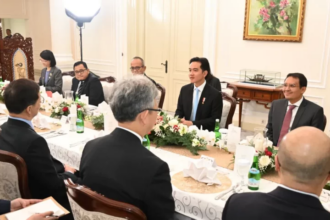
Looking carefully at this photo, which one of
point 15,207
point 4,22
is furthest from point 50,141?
point 4,22

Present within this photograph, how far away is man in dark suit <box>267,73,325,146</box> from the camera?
117 inches

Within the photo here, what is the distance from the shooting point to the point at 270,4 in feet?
17.1

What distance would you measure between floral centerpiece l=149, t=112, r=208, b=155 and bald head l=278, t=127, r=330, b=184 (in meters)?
1.36

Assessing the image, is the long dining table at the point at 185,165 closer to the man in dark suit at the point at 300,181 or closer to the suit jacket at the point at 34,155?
the suit jacket at the point at 34,155

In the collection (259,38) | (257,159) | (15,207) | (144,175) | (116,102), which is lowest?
(15,207)

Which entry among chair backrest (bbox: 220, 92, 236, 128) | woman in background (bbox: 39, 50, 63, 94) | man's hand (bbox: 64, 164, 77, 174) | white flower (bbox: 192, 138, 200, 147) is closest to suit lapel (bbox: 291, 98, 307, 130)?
chair backrest (bbox: 220, 92, 236, 128)

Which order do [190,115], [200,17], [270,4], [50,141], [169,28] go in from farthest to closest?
[169,28] → [200,17] → [270,4] → [190,115] → [50,141]

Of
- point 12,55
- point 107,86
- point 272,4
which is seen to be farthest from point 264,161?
point 12,55

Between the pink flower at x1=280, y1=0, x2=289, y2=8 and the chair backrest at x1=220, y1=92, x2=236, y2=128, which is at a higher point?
the pink flower at x1=280, y1=0, x2=289, y2=8

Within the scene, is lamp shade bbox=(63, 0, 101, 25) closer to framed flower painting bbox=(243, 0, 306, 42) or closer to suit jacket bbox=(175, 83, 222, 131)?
framed flower painting bbox=(243, 0, 306, 42)

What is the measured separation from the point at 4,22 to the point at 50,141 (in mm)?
8123

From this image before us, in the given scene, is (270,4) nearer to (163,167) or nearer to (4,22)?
(163,167)

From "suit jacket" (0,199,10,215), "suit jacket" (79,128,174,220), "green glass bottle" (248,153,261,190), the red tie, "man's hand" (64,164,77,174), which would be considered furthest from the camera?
the red tie

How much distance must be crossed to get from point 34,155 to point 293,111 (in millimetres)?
2215
